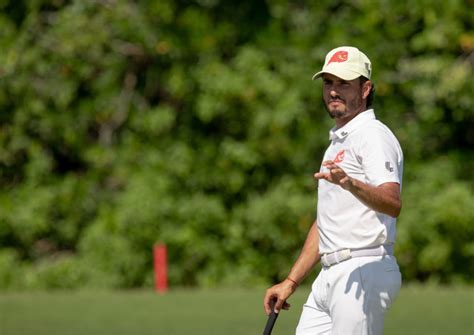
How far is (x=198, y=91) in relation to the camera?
20.1 meters

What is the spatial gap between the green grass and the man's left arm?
6743 mm

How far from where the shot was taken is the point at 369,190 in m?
5.18

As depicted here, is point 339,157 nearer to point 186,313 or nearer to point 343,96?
point 343,96

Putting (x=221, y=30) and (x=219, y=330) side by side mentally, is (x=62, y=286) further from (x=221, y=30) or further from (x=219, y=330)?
(x=219, y=330)

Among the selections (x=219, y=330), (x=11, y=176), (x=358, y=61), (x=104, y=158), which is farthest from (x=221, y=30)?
(x=358, y=61)

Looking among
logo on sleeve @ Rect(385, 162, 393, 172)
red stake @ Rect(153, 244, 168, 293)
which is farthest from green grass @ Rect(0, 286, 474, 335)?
logo on sleeve @ Rect(385, 162, 393, 172)

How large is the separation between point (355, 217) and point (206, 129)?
49.8ft

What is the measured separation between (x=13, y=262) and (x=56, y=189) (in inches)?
54.2

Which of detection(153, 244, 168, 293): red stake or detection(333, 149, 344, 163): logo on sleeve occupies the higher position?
detection(333, 149, 344, 163): logo on sleeve

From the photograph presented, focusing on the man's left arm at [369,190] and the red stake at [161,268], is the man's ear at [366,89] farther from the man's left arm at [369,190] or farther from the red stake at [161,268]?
the red stake at [161,268]

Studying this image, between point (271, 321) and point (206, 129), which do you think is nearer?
point (271, 321)

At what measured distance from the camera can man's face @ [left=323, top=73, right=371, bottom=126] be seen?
18.5ft

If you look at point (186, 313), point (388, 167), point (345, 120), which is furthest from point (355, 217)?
point (186, 313)

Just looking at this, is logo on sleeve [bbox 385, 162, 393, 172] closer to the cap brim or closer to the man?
the man
